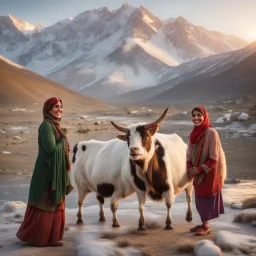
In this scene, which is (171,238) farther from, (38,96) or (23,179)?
(38,96)

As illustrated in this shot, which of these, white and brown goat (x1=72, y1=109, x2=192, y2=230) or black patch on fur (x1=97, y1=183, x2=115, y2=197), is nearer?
white and brown goat (x1=72, y1=109, x2=192, y2=230)

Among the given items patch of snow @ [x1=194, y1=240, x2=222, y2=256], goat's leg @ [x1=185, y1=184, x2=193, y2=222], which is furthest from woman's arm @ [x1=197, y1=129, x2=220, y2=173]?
goat's leg @ [x1=185, y1=184, x2=193, y2=222]

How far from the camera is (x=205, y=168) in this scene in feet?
20.1

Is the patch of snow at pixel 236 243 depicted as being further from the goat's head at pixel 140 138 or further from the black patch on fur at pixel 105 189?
the black patch on fur at pixel 105 189

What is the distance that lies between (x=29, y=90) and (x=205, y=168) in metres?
101

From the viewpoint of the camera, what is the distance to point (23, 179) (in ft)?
49.4

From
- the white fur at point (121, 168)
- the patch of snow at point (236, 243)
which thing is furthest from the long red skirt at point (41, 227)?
the patch of snow at point (236, 243)

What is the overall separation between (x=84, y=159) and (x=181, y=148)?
5.88 feet

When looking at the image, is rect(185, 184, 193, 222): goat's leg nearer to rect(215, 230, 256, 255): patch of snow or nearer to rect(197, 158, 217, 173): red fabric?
rect(197, 158, 217, 173): red fabric

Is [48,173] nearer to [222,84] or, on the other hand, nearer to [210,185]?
[210,185]

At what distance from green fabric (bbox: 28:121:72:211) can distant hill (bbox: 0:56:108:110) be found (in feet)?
266

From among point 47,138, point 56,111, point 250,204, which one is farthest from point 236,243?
point 250,204

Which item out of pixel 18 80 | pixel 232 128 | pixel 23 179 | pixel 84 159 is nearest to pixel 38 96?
pixel 18 80

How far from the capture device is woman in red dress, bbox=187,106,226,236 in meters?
6.17
